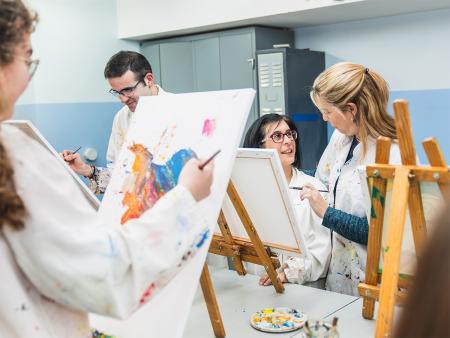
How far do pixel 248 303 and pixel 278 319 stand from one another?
0.65ft

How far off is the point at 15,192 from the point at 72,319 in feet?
0.94

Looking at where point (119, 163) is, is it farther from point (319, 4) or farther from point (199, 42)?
point (199, 42)

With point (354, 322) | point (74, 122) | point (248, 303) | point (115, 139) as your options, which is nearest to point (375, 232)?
point (354, 322)

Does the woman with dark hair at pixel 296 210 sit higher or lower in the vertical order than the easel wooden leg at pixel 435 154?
lower

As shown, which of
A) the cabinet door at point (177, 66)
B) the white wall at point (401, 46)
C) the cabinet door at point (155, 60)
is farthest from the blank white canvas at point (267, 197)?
the cabinet door at point (155, 60)

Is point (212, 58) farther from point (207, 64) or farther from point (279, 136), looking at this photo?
point (279, 136)

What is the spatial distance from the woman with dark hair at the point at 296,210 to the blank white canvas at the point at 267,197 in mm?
56

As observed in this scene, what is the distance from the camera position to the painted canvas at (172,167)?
1.28 metres

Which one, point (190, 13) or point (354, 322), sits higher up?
point (190, 13)

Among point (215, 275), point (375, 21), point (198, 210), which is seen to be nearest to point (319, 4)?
point (375, 21)

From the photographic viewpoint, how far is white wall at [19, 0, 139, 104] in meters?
3.82

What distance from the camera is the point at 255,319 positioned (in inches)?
64.1

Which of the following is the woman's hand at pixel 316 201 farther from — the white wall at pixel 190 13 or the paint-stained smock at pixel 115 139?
the white wall at pixel 190 13

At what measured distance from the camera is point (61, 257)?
2.83ft
